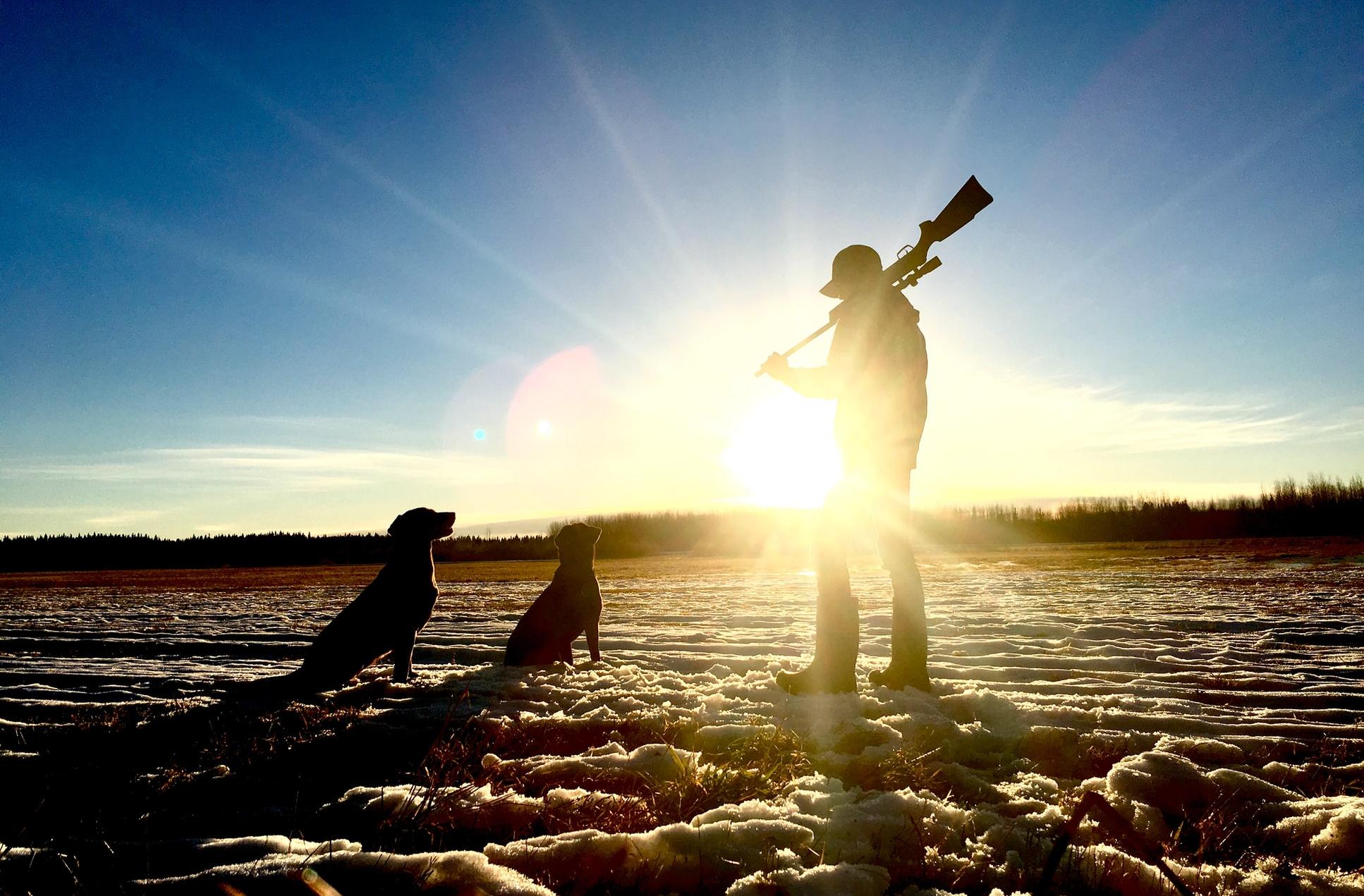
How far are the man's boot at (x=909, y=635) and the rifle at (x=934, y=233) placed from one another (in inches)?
70.5

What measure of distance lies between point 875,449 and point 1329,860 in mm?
2524

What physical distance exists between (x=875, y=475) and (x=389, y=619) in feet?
12.8

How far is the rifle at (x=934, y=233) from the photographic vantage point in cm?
399

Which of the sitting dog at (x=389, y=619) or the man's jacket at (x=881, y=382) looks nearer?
the man's jacket at (x=881, y=382)

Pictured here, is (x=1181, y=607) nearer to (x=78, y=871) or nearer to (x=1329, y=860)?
(x=1329, y=860)

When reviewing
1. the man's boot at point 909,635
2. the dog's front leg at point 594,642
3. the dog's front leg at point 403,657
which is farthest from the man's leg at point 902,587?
the dog's front leg at point 403,657

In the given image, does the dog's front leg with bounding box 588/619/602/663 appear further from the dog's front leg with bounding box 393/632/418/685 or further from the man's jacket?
the man's jacket

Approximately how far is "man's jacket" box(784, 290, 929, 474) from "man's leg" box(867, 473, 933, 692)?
219 mm

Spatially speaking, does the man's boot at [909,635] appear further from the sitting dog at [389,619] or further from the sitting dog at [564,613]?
the sitting dog at [389,619]

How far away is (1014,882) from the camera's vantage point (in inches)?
68.4

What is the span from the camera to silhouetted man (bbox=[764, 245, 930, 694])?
391cm

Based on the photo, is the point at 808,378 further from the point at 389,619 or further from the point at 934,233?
the point at 389,619

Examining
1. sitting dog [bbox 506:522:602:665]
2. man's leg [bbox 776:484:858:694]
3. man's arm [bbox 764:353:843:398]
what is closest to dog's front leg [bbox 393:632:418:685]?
sitting dog [bbox 506:522:602:665]

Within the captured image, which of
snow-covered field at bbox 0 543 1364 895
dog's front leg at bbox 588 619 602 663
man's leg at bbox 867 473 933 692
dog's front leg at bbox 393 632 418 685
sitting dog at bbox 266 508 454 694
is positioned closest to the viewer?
snow-covered field at bbox 0 543 1364 895
